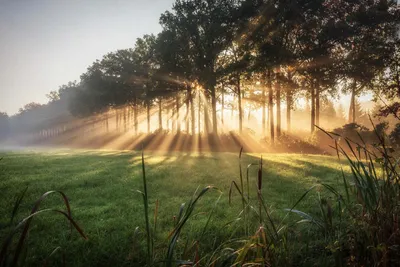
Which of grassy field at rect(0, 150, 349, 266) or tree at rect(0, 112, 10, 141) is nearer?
grassy field at rect(0, 150, 349, 266)

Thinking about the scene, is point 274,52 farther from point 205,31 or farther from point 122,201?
point 122,201

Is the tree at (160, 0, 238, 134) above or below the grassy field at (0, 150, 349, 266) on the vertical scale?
above

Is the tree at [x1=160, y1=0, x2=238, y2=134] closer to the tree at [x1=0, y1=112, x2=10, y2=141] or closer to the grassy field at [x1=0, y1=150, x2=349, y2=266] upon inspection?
the grassy field at [x1=0, y1=150, x2=349, y2=266]

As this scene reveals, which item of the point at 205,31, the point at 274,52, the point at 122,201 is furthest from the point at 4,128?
the point at 122,201

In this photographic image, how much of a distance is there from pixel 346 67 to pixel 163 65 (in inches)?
896

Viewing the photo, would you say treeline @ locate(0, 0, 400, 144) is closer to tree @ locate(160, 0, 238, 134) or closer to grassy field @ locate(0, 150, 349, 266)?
tree @ locate(160, 0, 238, 134)

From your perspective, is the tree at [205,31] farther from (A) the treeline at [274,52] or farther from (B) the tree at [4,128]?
Result: (B) the tree at [4,128]

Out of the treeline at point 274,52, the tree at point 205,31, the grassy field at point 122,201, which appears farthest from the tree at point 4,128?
the grassy field at point 122,201

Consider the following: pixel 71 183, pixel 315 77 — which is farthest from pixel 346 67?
pixel 71 183

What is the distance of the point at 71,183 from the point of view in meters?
9.42

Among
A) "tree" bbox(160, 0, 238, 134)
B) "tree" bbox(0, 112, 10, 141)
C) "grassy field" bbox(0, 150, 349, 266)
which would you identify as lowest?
"grassy field" bbox(0, 150, 349, 266)

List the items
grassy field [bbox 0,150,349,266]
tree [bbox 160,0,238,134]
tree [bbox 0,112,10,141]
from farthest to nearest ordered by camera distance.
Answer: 1. tree [bbox 0,112,10,141]
2. tree [bbox 160,0,238,134]
3. grassy field [bbox 0,150,349,266]

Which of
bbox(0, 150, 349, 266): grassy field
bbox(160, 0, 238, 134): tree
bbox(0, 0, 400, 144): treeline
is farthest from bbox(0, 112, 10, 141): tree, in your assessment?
bbox(0, 150, 349, 266): grassy field

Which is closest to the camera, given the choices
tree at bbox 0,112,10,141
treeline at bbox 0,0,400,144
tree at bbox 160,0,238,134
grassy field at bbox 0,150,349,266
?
grassy field at bbox 0,150,349,266
